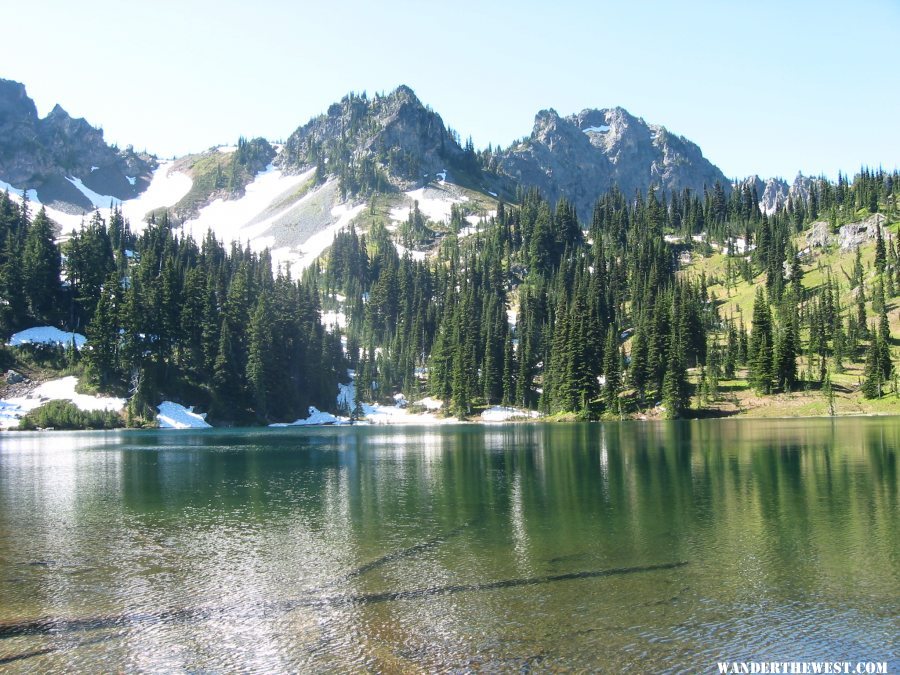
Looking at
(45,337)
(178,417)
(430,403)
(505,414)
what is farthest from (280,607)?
(430,403)

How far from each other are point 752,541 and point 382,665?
19842 mm

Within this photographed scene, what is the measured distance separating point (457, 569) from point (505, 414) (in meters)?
130

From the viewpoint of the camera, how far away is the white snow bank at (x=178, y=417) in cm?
13538

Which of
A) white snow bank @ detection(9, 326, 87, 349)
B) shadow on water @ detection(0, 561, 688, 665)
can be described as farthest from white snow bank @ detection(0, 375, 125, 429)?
shadow on water @ detection(0, 561, 688, 665)

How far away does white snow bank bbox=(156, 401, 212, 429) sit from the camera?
444ft

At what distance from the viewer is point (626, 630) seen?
19594 millimetres

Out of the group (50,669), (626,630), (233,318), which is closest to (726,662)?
(626,630)

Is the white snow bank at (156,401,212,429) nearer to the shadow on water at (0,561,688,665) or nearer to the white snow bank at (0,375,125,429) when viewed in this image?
the white snow bank at (0,375,125,429)

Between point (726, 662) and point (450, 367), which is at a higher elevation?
point (450, 367)

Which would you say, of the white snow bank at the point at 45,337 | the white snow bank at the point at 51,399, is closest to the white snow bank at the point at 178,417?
the white snow bank at the point at 51,399

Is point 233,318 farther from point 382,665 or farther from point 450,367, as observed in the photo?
point 382,665

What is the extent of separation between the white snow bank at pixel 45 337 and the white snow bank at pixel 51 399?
435 inches

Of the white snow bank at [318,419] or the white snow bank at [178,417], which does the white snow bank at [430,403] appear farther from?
the white snow bank at [178,417]

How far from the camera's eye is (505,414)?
155m
